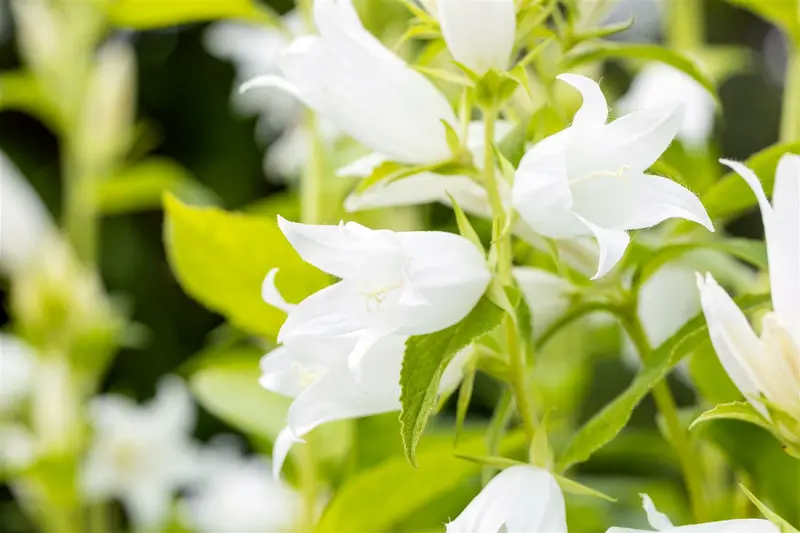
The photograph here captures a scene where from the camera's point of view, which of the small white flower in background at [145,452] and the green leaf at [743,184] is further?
the small white flower in background at [145,452]

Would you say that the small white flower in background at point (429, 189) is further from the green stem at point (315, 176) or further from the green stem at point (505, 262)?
the green stem at point (315, 176)

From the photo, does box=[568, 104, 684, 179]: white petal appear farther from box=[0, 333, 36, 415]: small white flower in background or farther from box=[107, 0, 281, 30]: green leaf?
box=[0, 333, 36, 415]: small white flower in background

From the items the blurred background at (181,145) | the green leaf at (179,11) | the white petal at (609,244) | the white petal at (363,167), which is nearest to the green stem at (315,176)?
the green leaf at (179,11)

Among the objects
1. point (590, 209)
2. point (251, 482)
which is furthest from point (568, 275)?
point (251, 482)

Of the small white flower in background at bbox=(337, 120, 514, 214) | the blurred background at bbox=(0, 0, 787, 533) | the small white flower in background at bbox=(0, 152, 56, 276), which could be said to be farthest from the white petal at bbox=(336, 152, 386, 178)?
the blurred background at bbox=(0, 0, 787, 533)

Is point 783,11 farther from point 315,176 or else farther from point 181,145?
point 181,145

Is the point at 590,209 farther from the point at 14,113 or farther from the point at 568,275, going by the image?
the point at 14,113
